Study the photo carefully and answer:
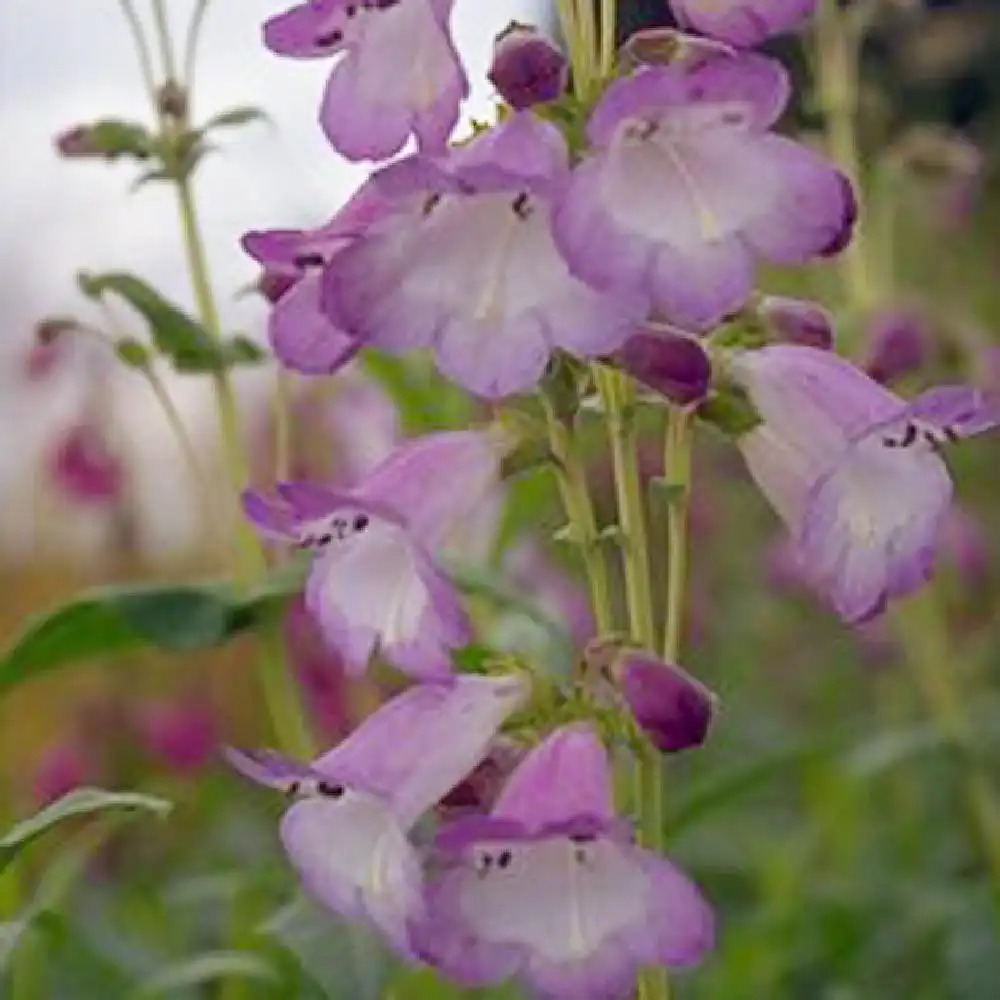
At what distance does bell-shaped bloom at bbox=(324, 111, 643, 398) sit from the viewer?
112 centimetres

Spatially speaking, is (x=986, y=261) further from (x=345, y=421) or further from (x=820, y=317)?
(x=820, y=317)

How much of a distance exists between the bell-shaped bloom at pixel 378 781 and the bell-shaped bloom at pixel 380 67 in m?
0.22

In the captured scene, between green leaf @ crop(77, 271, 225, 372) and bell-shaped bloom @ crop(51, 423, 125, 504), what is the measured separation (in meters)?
1.51

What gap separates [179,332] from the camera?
196cm

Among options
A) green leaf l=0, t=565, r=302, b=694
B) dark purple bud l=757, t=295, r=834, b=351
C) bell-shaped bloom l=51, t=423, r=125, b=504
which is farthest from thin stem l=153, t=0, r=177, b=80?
bell-shaped bloom l=51, t=423, r=125, b=504

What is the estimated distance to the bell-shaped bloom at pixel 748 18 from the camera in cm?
115

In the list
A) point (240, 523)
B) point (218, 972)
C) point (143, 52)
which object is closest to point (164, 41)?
point (143, 52)

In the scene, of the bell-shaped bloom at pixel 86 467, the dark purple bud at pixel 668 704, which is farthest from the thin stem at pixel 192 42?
the bell-shaped bloom at pixel 86 467

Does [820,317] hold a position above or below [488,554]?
above

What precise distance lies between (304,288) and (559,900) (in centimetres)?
26

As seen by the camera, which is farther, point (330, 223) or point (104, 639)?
point (104, 639)

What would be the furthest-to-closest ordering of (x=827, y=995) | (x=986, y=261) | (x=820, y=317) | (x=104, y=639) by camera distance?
(x=986, y=261), (x=827, y=995), (x=104, y=639), (x=820, y=317)

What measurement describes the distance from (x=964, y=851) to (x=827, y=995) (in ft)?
3.01

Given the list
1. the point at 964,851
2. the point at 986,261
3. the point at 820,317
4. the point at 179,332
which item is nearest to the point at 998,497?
the point at 986,261
